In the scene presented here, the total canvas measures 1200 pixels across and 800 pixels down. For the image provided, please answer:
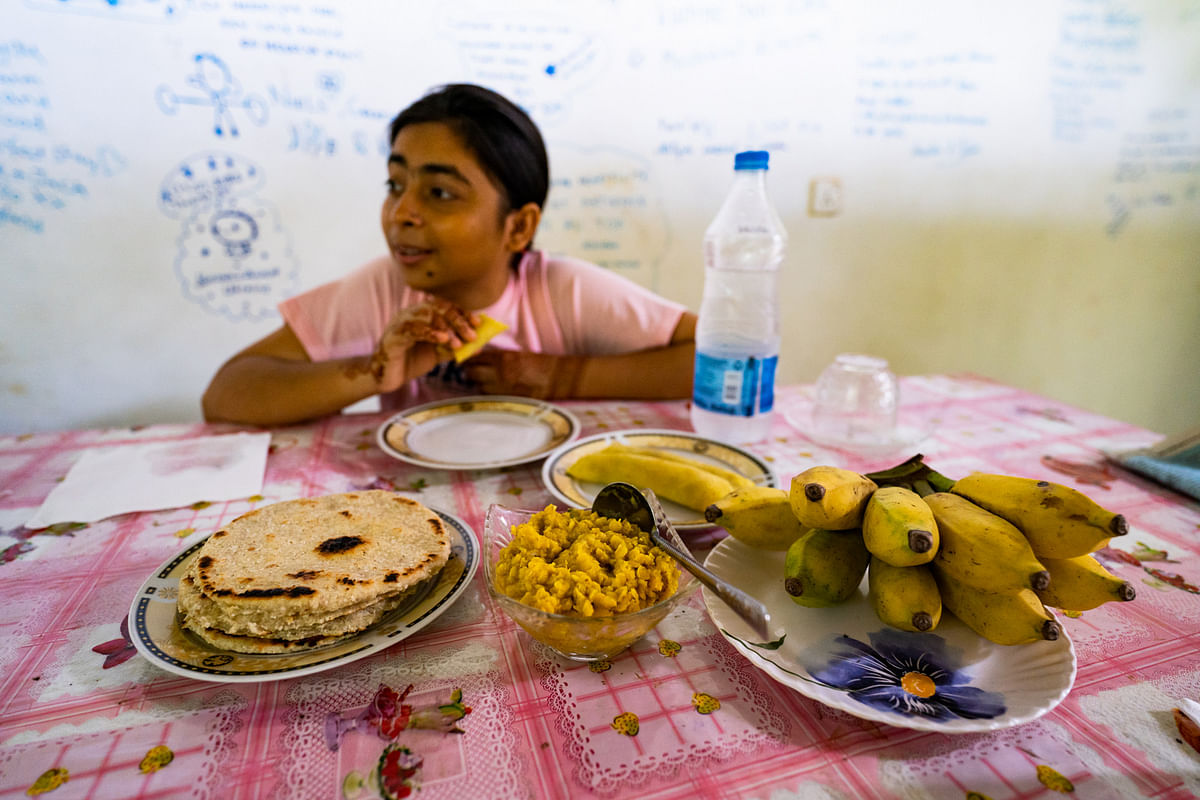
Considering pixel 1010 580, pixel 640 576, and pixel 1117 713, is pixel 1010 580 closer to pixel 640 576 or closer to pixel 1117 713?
pixel 1117 713

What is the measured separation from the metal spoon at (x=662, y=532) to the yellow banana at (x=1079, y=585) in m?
0.26

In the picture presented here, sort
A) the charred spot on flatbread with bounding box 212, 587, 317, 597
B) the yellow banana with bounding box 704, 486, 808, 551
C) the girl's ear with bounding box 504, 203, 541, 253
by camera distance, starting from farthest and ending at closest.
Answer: the girl's ear with bounding box 504, 203, 541, 253 → the yellow banana with bounding box 704, 486, 808, 551 → the charred spot on flatbread with bounding box 212, 587, 317, 597

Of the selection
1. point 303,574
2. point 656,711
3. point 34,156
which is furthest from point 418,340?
point 34,156

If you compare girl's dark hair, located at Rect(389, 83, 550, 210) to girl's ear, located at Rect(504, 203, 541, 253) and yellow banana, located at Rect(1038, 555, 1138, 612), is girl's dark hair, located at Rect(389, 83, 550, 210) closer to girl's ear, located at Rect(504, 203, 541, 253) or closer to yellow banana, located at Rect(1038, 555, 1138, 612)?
girl's ear, located at Rect(504, 203, 541, 253)

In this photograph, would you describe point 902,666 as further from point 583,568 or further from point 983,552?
point 583,568

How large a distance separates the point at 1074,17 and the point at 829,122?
1.21 meters

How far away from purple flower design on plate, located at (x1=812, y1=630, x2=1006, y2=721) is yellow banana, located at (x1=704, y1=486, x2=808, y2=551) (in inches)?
5.1

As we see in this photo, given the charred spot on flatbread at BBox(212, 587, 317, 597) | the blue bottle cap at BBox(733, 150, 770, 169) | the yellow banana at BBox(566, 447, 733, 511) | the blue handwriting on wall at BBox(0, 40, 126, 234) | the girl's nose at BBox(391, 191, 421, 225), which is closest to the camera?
the charred spot on flatbread at BBox(212, 587, 317, 597)

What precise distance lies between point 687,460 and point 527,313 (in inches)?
35.9

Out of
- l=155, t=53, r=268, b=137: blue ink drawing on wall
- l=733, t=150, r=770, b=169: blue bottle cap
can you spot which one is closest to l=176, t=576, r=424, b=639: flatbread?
l=733, t=150, r=770, b=169: blue bottle cap

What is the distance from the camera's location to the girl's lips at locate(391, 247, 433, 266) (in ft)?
5.00

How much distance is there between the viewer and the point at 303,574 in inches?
24.3

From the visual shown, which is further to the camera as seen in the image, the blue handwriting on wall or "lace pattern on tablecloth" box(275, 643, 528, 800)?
the blue handwriting on wall

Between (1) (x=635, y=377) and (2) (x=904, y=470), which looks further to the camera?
(1) (x=635, y=377)
